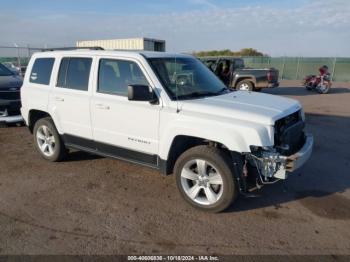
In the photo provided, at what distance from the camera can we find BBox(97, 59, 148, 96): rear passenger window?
460 cm

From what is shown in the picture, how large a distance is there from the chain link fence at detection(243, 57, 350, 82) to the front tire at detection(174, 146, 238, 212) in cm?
2533

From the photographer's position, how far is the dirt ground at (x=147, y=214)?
3475mm

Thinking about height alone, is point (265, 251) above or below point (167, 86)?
below

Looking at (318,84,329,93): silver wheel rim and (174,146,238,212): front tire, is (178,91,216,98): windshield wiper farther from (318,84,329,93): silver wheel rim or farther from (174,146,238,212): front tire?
(318,84,329,93): silver wheel rim

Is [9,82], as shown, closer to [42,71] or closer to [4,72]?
[4,72]

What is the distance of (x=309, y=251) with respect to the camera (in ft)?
11.1

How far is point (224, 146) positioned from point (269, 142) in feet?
2.06

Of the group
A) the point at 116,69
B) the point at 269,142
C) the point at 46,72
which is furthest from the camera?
the point at 46,72

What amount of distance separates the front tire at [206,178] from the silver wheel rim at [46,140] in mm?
2767

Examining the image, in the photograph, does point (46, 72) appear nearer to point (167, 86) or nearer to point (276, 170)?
point (167, 86)

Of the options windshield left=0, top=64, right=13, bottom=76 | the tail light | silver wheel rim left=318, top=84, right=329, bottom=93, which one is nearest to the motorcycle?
silver wheel rim left=318, top=84, right=329, bottom=93

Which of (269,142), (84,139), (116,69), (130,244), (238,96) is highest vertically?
(116,69)

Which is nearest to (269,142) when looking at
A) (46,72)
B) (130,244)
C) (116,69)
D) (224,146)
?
(224,146)

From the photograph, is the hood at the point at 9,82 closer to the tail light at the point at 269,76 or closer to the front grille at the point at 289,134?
the front grille at the point at 289,134
